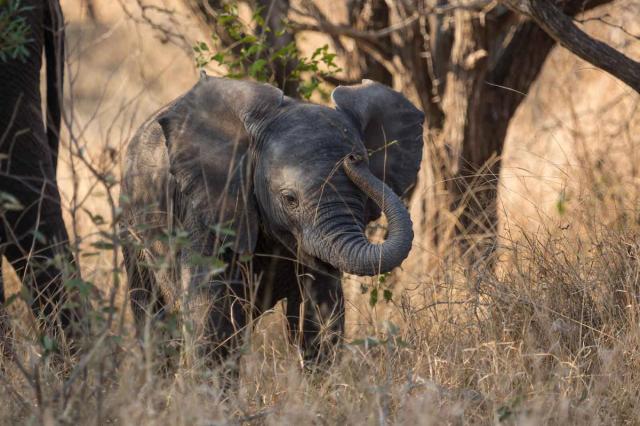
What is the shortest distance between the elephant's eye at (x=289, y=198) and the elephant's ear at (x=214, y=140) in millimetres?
275

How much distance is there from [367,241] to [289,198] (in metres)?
0.43

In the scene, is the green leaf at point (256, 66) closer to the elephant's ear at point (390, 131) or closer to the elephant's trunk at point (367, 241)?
the elephant's ear at point (390, 131)

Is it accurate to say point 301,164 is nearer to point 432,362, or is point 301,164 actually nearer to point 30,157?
point 432,362

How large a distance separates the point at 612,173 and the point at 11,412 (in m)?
3.67

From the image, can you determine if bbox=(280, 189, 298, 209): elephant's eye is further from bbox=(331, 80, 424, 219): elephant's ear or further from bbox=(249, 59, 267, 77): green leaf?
bbox=(249, 59, 267, 77): green leaf

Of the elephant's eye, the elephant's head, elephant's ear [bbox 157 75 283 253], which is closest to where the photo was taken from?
the elephant's head

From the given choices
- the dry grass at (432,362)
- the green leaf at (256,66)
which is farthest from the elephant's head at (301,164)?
the green leaf at (256,66)

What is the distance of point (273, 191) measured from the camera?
456cm

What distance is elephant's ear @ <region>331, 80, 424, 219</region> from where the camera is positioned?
5.01 m

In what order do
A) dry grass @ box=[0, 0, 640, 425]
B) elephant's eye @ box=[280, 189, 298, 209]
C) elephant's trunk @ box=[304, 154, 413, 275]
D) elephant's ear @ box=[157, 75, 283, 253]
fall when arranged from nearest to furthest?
dry grass @ box=[0, 0, 640, 425], elephant's trunk @ box=[304, 154, 413, 275], elephant's eye @ box=[280, 189, 298, 209], elephant's ear @ box=[157, 75, 283, 253]

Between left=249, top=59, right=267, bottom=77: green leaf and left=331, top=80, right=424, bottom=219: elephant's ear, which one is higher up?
left=249, top=59, right=267, bottom=77: green leaf

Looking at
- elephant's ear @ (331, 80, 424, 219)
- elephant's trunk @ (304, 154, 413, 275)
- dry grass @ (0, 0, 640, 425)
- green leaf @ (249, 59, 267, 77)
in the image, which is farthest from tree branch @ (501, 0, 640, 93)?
elephant's trunk @ (304, 154, 413, 275)

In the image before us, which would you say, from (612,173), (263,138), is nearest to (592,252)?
(612,173)

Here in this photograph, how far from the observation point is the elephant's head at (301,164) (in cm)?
427
